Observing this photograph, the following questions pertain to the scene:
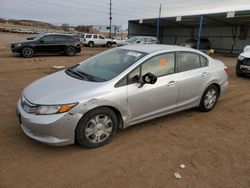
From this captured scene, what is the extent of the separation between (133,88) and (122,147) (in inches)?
36.6

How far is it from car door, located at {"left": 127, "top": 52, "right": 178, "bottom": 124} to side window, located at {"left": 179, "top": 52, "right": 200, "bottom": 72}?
0.23 meters

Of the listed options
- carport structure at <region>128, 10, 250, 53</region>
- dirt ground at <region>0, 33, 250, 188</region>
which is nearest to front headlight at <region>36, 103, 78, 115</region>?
dirt ground at <region>0, 33, 250, 188</region>

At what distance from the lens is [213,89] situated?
16.1 ft

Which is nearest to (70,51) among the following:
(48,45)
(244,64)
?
(48,45)

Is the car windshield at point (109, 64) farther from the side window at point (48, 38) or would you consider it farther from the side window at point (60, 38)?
the side window at point (60, 38)

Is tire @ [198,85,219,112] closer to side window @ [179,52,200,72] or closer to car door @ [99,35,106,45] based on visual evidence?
side window @ [179,52,200,72]

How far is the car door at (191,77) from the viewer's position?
420cm

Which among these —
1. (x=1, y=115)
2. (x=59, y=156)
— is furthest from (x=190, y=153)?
(x=1, y=115)

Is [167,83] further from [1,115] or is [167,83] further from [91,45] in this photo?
[91,45]

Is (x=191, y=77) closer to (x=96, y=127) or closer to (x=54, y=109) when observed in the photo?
(x=96, y=127)

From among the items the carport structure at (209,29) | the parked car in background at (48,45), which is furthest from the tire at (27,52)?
the carport structure at (209,29)

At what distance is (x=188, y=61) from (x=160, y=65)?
0.80 metres

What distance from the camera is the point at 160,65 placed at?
3.94 m

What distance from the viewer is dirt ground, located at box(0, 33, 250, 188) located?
8.75 feet
